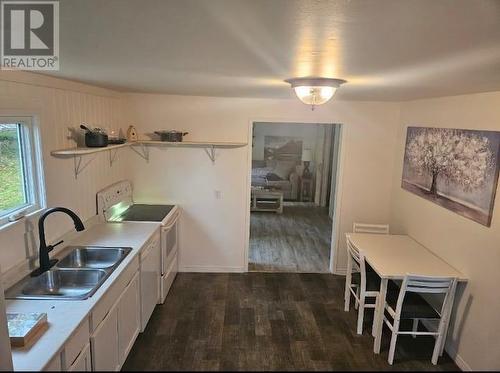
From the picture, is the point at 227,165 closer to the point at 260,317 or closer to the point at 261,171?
the point at 260,317

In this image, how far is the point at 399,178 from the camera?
4.21 m

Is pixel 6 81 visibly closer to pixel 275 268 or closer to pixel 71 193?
pixel 71 193

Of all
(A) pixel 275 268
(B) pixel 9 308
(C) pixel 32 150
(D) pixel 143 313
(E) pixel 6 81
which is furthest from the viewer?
(A) pixel 275 268

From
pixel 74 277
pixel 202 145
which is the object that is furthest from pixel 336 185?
pixel 74 277

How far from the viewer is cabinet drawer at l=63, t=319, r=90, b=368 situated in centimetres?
161

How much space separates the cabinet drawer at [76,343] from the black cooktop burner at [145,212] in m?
1.91

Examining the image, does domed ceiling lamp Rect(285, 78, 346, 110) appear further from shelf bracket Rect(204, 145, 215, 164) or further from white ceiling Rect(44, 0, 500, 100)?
shelf bracket Rect(204, 145, 215, 164)

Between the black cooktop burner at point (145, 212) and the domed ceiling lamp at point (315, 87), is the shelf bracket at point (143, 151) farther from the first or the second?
the domed ceiling lamp at point (315, 87)

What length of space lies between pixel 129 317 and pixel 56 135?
1570mm

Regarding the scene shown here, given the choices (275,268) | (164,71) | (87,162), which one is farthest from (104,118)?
(275,268)

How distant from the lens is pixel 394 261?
125 inches

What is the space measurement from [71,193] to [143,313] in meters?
1.25

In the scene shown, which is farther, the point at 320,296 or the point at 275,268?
the point at 275,268

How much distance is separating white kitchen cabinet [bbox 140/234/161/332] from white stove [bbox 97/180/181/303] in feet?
0.29
